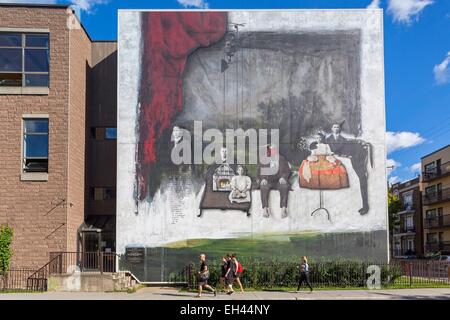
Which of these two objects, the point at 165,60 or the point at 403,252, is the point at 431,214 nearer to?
the point at 403,252

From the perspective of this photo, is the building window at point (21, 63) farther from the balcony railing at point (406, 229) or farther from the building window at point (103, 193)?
the balcony railing at point (406, 229)

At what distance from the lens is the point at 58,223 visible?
26.1 metres

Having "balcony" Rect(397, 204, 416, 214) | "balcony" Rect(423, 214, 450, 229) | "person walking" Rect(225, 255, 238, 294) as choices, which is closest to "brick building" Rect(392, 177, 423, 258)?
"balcony" Rect(397, 204, 416, 214)

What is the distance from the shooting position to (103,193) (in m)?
31.3

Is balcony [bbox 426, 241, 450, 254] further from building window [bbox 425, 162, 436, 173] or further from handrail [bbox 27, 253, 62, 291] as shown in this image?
handrail [bbox 27, 253, 62, 291]

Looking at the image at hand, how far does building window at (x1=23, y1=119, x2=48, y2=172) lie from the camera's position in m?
26.6

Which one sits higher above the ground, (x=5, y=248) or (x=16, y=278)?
(x=5, y=248)

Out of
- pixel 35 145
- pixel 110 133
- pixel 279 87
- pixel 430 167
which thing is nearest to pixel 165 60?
pixel 110 133

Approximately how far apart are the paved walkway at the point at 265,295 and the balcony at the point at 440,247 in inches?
1491

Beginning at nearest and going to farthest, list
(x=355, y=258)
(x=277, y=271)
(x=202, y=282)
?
1. (x=202, y=282)
2. (x=277, y=271)
3. (x=355, y=258)

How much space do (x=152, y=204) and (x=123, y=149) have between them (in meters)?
3.35

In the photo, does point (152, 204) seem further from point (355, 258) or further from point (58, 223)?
point (355, 258)

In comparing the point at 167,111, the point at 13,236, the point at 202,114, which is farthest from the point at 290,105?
the point at 13,236

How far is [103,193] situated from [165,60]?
8882 mm
